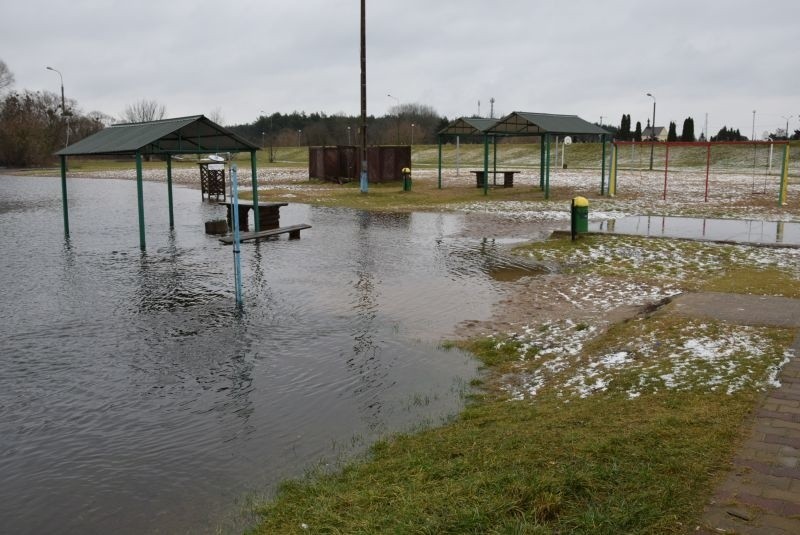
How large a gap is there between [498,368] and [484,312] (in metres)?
2.39

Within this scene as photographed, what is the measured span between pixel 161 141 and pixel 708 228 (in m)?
13.3

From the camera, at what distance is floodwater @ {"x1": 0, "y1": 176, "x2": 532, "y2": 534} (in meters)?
4.99

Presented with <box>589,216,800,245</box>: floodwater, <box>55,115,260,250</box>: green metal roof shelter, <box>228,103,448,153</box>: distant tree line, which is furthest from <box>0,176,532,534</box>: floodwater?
<box>228,103,448,153</box>: distant tree line

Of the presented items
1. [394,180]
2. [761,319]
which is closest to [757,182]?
[394,180]

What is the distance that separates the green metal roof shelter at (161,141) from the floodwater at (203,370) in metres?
2.18

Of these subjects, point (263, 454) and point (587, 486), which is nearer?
point (587, 486)

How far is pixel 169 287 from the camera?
11609 millimetres

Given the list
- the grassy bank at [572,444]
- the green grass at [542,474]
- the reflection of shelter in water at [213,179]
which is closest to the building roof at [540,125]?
the reflection of shelter in water at [213,179]

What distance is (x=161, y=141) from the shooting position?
1700 cm

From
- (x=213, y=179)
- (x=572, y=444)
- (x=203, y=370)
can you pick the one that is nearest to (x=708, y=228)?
(x=203, y=370)

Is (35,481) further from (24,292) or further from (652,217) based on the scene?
(652,217)

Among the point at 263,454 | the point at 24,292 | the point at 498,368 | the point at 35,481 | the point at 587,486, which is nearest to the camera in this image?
the point at 587,486

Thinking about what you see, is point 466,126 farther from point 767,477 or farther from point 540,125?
point 767,477

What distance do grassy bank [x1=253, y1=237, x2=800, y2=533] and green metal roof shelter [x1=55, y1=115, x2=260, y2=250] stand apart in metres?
9.93
